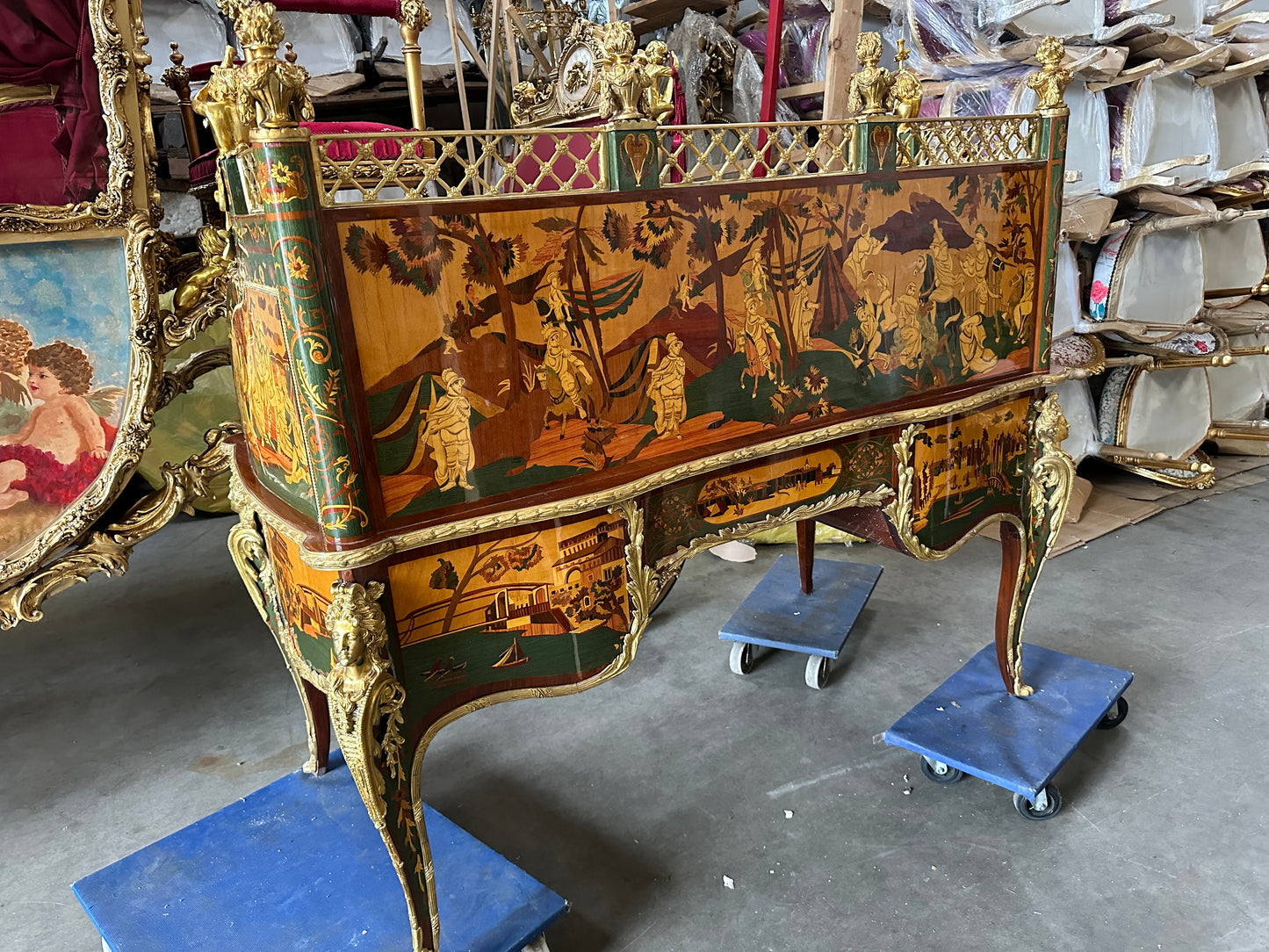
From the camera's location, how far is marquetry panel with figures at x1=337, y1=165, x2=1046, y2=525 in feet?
4.67

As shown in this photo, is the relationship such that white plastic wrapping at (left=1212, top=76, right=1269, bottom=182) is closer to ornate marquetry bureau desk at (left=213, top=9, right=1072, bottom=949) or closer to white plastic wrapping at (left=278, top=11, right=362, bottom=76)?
ornate marquetry bureau desk at (left=213, top=9, right=1072, bottom=949)

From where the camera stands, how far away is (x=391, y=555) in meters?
1.47

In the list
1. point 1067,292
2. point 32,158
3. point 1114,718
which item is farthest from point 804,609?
point 32,158

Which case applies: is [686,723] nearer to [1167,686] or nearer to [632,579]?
[632,579]

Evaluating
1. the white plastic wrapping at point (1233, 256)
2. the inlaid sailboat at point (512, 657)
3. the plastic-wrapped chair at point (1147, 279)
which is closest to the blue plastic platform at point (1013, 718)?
the inlaid sailboat at point (512, 657)

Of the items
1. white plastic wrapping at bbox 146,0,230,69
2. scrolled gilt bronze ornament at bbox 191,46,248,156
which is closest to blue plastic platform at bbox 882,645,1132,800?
scrolled gilt bronze ornament at bbox 191,46,248,156

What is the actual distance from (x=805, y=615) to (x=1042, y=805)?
103 cm

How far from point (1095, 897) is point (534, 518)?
157 centimetres

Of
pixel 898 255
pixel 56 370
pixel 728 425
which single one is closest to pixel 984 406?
pixel 898 255

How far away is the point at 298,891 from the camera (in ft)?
6.35

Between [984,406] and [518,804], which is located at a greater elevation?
→ [984,406]

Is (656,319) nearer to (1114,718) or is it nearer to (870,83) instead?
(870,83)

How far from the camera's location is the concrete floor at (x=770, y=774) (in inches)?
79.4

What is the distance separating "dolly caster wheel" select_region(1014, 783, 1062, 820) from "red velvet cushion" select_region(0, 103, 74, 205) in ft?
9.86
